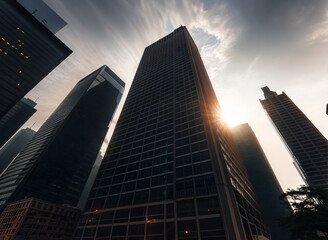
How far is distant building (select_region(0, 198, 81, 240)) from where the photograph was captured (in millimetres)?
58531

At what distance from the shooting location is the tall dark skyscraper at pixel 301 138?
10971cm

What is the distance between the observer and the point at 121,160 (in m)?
57.1

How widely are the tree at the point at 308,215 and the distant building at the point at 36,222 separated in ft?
263

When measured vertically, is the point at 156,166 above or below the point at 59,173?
below

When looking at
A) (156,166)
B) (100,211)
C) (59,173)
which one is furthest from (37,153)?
(156,166)

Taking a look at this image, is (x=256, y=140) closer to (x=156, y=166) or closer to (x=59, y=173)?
(x=156, y=166)

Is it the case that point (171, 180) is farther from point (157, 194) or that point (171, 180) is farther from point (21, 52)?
point (21, 52)

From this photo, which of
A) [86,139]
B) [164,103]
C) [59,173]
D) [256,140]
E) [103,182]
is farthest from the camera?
[256,140]

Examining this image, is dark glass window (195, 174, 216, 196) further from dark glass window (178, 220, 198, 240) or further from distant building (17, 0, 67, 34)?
distant building (17, 0, 67, 34)

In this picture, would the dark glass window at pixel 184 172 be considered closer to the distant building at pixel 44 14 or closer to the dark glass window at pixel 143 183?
the dark glass window at pixel 143 183

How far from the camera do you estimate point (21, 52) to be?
9588cm

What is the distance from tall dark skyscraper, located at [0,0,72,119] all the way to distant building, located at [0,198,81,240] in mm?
53165

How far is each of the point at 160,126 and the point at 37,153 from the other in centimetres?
10789

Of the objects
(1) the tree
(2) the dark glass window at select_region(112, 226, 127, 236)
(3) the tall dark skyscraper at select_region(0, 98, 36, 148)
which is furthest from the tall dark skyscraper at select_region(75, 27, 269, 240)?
(3) the tall dark skyscraper at select_region(0, 98, 36, 148)
